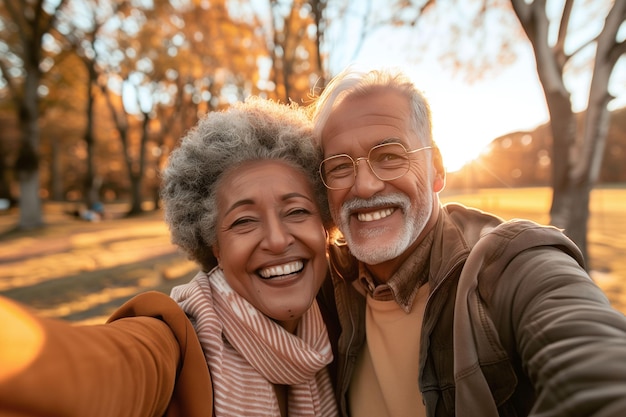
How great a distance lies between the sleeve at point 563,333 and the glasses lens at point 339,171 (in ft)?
2.89

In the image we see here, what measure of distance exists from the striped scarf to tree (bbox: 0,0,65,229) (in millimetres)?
13363

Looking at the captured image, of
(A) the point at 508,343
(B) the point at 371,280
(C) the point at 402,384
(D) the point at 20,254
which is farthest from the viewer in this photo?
(D) the point at 20,254

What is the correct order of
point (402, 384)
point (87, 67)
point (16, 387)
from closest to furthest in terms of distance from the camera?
point (16, 387), point (402, 384), point (87, 67)

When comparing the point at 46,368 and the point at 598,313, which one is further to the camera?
the point at 598,313

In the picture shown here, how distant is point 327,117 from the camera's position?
2154 millimetres

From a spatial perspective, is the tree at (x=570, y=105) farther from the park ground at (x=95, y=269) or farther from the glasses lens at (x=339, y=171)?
the glasses lens at (x=339, y=171)

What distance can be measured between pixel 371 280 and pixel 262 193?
74 cm

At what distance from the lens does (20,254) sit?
9.90m

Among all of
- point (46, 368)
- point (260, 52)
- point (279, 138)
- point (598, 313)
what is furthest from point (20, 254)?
point (598, 313)

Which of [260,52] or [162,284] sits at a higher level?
[260,52]

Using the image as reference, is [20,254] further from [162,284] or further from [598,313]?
[598,313]

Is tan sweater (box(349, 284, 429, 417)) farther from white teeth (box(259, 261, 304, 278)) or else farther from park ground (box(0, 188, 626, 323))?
park ground (box(0, 188, 626, 323))

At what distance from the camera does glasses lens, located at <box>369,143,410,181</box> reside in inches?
77.7

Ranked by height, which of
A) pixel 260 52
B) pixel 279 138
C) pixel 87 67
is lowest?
pixel 279 138
